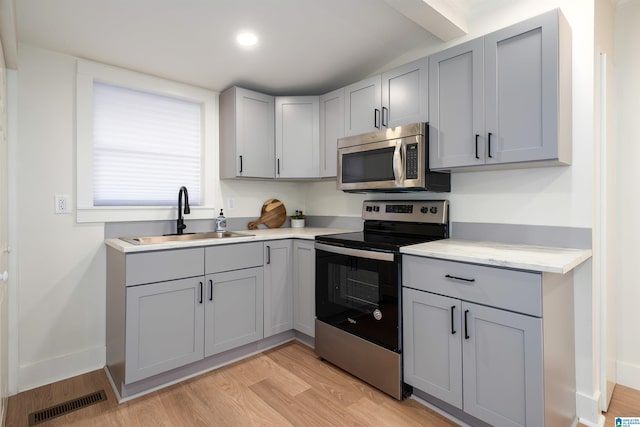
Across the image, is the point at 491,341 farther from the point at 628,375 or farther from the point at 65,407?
the point at 65,407

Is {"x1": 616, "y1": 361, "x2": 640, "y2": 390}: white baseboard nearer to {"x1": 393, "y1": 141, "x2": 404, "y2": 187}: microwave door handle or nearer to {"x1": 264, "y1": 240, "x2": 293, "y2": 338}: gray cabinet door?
{"x1": 393, "y1": 141, "x2": 404, "y2": 187}: microwave door handle

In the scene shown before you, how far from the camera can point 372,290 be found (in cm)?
207

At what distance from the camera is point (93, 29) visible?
201cm

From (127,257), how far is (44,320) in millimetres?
878

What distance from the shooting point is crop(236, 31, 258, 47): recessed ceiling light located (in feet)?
7.00

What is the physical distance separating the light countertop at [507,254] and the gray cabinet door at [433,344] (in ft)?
0.77

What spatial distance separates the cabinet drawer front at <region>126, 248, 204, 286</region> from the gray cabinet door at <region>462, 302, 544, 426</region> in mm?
1647

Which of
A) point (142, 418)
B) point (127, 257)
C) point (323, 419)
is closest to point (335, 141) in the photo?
point (127, 257)

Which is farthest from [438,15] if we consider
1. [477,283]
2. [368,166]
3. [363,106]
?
[477,283]

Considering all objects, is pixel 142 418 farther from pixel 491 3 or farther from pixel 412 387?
pixel 491 3

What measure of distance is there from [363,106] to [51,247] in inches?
94.6

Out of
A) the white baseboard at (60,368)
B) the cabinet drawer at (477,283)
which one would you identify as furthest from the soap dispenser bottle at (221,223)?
the cabinet drawer at (477,283)

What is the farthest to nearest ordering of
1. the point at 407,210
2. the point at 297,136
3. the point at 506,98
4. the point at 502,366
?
the point at 297,136 < the point at 407,210 < the point at 506,98 < the point at 502,366

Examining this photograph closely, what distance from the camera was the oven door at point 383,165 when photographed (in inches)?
83.0
